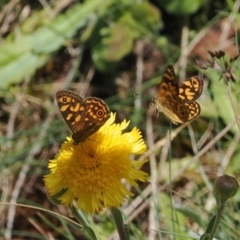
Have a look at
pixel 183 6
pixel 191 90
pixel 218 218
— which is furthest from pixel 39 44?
pixel 218 218

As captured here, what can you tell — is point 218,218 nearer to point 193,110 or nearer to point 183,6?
point 193,110

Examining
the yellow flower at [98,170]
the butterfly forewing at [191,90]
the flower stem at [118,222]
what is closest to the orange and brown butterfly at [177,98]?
the butterfly forewing at [191,90]

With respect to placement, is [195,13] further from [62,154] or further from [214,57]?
[62,154]

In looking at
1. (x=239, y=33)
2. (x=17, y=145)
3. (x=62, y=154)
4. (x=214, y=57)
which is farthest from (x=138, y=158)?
(x=62, y=154)

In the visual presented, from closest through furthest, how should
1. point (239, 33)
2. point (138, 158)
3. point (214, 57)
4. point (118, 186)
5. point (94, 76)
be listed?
1. point (118, 186)
2. point (214, 57)
3. point (138, 158)
4. point (239, 33)
5. point (94, 76)

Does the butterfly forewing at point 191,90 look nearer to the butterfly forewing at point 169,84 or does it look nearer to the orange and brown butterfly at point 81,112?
the butterfly forewing at point 169,84
